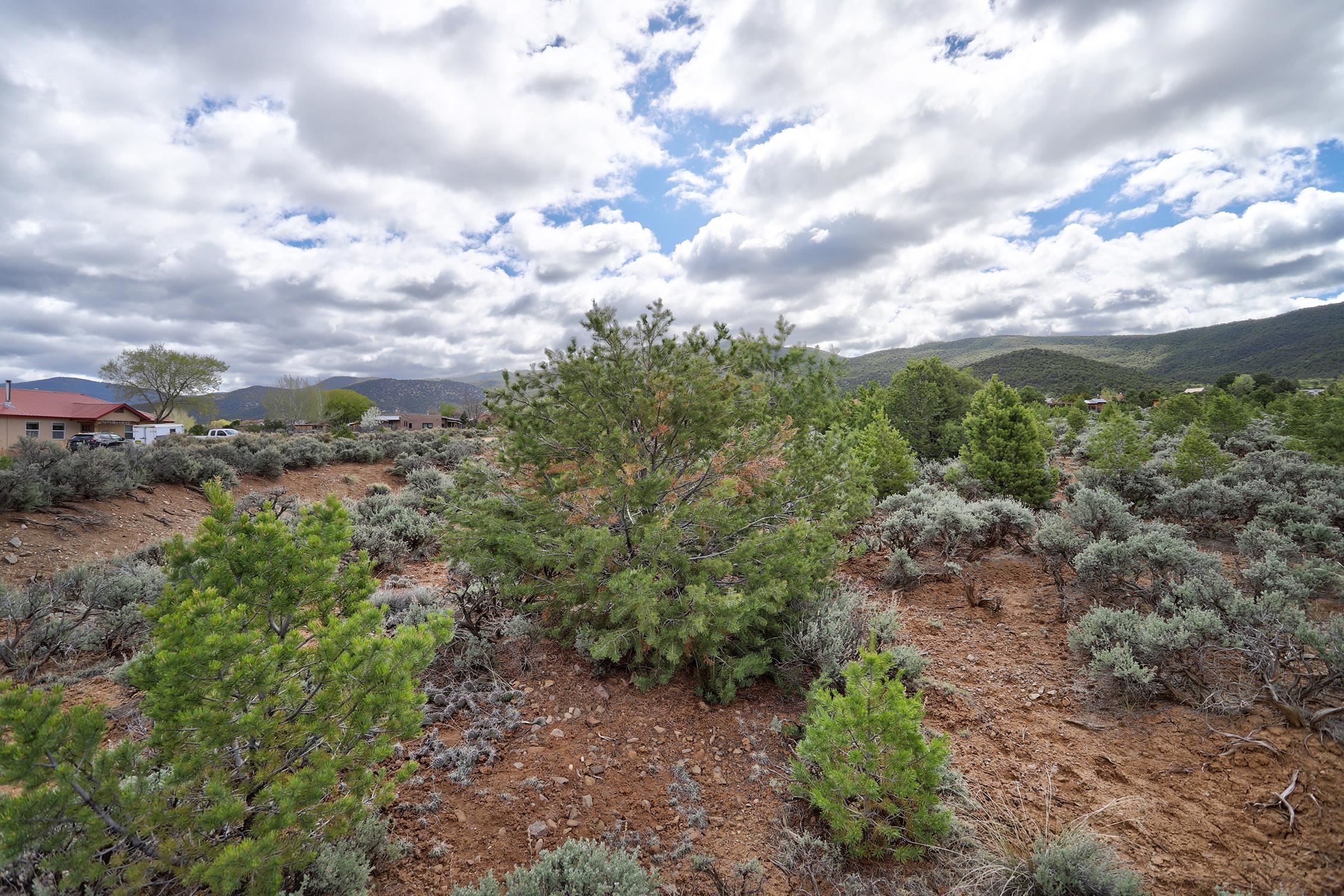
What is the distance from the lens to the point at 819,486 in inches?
225

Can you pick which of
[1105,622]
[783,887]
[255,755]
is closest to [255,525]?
[255,755]

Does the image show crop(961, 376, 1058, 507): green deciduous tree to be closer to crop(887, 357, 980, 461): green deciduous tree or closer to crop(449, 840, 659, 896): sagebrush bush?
crop(887, 357, 980, 461): green deciduous tree

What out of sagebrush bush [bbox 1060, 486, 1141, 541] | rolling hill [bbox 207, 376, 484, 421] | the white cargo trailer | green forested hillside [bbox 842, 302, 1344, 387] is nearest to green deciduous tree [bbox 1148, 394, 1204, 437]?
sagebrush bush [bbox 1060, 486, 1141, 541]

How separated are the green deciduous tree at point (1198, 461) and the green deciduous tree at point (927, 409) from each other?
7082mm

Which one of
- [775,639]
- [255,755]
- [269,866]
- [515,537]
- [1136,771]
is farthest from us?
[775,639]

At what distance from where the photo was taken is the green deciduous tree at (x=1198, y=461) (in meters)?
10.7

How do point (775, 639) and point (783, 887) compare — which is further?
point (775, 639)

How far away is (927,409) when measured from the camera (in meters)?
19.0

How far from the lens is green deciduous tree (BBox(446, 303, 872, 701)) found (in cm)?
432

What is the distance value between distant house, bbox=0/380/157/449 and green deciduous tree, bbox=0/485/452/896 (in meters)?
39.2

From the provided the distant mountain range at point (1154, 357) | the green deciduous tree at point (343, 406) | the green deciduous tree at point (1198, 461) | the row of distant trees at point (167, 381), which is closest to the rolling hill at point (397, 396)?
the distant mountain range at point (1154, 357)

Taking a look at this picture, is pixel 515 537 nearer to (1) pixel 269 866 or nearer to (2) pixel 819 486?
(1) pixel 269 866

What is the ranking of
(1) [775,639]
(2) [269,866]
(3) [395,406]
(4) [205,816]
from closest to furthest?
(4) [205,816] < (2) [269,866] < (1) [775,639] < (3) [395,406]

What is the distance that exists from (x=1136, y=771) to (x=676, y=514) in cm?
366
